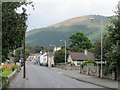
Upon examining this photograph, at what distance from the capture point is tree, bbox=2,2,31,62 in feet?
72.6

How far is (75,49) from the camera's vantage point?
14138cm

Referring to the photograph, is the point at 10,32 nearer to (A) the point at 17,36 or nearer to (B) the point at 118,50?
(A) the point at 17,36

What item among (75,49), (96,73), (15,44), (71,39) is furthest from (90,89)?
(71,39)

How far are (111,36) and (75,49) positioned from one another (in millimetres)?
108154

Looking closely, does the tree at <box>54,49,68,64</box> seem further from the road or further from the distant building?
the road

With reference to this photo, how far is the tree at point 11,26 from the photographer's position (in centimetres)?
2214

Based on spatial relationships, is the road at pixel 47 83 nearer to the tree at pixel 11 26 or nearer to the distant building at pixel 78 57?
the tree at pixel 11 26

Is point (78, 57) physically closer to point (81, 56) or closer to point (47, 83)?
point (81, 56)

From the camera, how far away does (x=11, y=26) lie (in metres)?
24.0

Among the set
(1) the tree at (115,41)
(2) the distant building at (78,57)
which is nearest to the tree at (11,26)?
(1) the tree at (115,41)

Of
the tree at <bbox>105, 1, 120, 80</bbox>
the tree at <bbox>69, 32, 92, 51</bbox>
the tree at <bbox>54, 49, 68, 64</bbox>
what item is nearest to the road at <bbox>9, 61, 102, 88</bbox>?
the tree at <bbox>105, 1, 120, 80</bbox>

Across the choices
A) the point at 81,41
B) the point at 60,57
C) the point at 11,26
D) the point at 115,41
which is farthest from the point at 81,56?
the point at 11,26

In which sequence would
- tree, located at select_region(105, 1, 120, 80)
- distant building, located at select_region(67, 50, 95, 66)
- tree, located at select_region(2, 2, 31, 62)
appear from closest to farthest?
tree, located at select_region(2, 2, 31, 62) → tree, located at select_region(105, 1, 120, 80) → distant building, located at select_region(67, 50, 95, 66)

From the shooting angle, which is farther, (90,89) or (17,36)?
(90,89)
